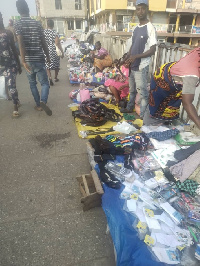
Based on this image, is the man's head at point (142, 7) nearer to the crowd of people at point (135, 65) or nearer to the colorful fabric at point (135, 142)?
the crowd of people at point (135, 65)

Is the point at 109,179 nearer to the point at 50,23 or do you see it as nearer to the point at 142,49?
the point at 142,49

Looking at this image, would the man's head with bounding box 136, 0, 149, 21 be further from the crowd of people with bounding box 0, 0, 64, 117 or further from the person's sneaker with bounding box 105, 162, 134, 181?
the person's sneaker with bounding box 105, 162, 134, 181

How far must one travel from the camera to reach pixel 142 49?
4.13 metres

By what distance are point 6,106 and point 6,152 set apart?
2.48 meters

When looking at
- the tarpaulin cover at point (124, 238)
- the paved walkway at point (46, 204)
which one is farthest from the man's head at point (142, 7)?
the tarpaulin cover at point (124, 238)

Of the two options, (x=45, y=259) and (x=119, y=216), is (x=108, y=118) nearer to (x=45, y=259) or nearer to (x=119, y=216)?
(x=119, y=216)

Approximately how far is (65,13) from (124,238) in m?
41.3

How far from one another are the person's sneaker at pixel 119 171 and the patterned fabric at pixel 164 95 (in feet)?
4.58

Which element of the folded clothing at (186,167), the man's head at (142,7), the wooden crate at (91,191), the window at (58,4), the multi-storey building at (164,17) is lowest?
the wooden crate at (91,191)

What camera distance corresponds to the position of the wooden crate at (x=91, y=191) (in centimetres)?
230

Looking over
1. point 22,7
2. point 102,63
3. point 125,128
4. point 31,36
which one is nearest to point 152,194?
point 125,128

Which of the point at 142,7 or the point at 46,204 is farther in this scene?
the point at 142,7

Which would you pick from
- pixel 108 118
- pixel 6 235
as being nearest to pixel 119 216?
pixel 6 235

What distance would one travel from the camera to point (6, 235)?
2.12 m
